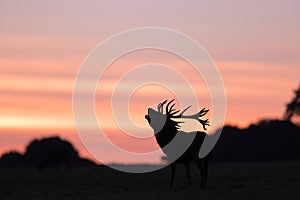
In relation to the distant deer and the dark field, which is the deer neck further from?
the distant deer

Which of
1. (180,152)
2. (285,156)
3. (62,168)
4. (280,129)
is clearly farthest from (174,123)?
(280,129)

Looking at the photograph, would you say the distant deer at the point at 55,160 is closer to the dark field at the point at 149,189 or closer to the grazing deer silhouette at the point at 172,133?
the dark field at the point at 149,189

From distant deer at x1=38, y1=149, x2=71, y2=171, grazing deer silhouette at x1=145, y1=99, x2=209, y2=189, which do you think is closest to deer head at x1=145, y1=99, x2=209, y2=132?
grazing deer silhouette at x1=145, y1=99, x2=209, y2=189

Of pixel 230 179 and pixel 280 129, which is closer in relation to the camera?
pixel 230 179

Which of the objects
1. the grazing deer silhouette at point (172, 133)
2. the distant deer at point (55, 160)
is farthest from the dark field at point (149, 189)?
the distant deer at point (55, 160)

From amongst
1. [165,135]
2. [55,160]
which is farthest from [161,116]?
[55,160]

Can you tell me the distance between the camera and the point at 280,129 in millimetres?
102625

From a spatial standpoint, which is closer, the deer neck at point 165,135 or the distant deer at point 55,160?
the deer neck at point 165,135

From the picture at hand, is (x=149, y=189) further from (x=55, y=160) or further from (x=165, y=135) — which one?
(x=55, y=160)

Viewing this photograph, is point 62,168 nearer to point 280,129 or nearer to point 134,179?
point 134,179

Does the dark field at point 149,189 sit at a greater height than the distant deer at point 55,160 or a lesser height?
lesser

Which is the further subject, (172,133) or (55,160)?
(55,160)

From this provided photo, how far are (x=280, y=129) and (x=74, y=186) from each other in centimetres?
6801

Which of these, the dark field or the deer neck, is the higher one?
the deer neck
